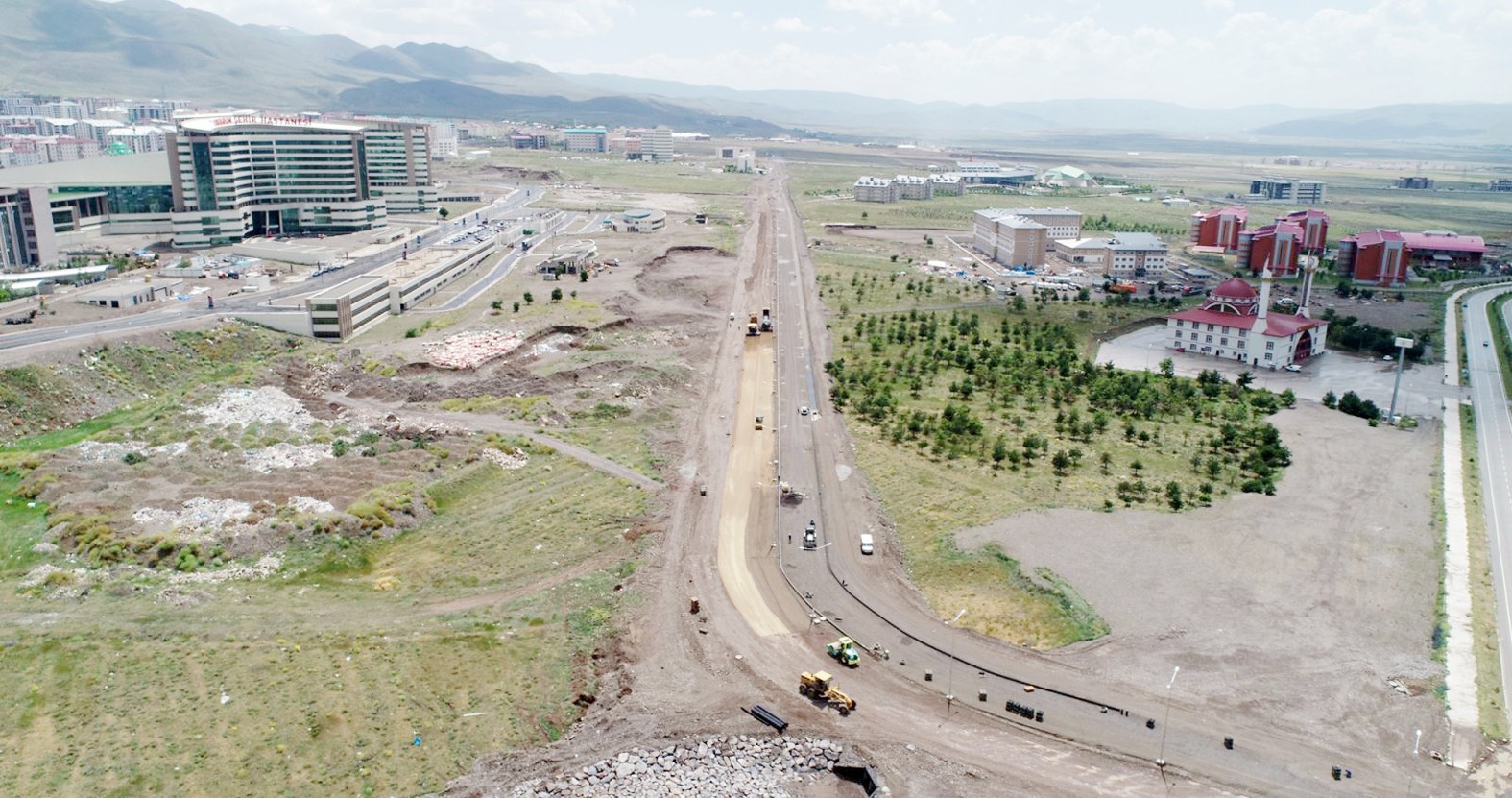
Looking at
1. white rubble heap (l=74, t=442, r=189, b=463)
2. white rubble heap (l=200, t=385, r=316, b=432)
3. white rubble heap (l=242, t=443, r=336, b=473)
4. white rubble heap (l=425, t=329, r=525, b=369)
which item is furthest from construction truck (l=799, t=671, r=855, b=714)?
white rubble heap (l=425, t=329, r=525, b=369)

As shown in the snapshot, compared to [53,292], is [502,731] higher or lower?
lower

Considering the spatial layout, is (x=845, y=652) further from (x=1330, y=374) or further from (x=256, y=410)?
(x=1330, y=374)

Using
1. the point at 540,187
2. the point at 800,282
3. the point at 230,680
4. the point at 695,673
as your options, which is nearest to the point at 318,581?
the point at 230,680

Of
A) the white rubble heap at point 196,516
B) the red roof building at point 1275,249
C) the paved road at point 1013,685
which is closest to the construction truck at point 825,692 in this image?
the paved road at point 1013,685

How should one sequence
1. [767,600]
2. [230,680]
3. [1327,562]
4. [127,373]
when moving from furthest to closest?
[127,373], [1327,562], [767,600], [230,680]

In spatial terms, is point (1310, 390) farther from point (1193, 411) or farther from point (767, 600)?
point (767, 600)

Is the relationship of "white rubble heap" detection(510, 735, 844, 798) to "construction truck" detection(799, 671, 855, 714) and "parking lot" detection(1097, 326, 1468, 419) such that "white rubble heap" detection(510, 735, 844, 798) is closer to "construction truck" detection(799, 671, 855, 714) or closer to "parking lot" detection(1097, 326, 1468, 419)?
"construction truck" detection(799, 671, 855, 714)
